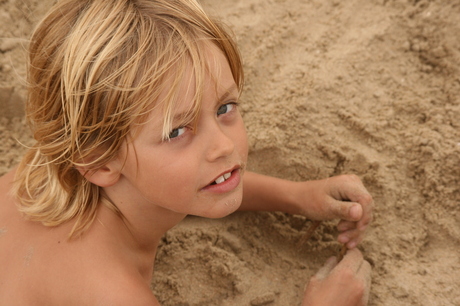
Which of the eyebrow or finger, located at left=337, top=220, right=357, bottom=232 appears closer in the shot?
the eyebrow

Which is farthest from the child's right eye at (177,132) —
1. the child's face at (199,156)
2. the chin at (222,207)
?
the chin at (222,207)

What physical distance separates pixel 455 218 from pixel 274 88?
0.79 m

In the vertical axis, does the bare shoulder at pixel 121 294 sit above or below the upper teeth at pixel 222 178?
below

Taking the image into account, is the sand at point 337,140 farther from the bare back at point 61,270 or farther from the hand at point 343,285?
the bare back at point 61,270

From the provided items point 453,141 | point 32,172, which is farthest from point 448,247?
point 32,172

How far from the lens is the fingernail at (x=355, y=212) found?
1.46 m

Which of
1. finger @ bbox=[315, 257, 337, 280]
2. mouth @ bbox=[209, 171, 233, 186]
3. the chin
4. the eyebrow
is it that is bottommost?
finger @ bbox=[315, 257, 337, 280]

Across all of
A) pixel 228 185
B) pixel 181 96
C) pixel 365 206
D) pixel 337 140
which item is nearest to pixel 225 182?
pixel 228 185

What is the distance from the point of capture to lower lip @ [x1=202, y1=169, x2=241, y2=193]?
1.25 meters

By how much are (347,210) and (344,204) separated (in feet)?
0.08

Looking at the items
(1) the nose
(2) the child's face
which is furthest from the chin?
(1) the nose

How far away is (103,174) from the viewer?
1280 mm

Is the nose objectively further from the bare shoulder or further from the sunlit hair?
the bare shoulder

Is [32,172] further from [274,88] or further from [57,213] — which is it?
[274,88]
